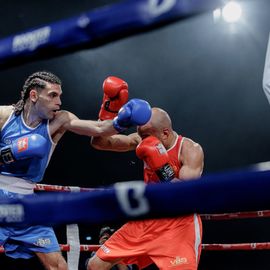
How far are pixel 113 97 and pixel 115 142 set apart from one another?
22 centimetres

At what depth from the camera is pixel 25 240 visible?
2275 millimetres

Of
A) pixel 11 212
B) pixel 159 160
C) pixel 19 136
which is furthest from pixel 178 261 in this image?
pixel 11 212

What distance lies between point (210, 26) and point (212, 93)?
29.2 inches

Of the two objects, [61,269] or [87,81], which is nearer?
[61,269]

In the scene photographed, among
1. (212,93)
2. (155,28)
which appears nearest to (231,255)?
(212,93)

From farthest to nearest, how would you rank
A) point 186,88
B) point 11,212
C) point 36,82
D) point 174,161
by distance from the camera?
point 186,88 → point 36,82 → point 174,161 → point 11,212

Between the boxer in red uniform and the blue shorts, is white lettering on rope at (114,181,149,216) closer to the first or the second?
the boxer in red uniform

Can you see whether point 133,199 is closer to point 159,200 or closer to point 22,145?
point 159,200

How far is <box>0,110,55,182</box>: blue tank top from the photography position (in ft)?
7.59

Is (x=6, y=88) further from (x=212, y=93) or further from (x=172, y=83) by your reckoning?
(x=212, y=93)

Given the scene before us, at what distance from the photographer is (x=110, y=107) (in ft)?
7.80

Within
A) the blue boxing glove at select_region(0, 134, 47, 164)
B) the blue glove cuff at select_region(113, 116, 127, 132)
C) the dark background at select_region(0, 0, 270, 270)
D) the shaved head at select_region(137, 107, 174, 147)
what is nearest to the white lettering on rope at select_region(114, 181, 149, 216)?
the blue boxing glove at select_region(0, 134, 47, 164)

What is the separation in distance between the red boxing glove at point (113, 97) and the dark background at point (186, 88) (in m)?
2.29

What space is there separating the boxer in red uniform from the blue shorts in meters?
0.23
